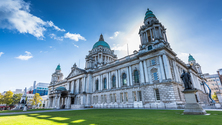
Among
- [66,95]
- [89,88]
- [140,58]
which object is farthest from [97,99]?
[140,58]

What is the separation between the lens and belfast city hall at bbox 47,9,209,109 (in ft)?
85.1

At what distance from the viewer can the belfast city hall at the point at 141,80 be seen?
25952 mm

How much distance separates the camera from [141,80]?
29.7m

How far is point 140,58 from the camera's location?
31.5 metres

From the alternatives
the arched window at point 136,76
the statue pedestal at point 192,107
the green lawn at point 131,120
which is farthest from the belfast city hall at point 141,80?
the green lawn at point 131,120

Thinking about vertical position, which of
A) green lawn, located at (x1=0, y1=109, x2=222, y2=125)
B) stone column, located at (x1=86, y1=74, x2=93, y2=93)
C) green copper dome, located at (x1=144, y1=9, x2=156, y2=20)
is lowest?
green lawn, located at (x1=0, y1=109, x2=222, y2=125)

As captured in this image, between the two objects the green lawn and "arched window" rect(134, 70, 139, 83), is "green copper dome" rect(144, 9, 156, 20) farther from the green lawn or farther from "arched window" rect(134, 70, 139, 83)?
the green lawn

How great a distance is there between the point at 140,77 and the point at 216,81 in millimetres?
86533

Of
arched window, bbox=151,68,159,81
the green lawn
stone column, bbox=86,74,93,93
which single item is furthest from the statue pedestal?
stone column, bbox=86,74,93,93

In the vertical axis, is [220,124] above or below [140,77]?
below

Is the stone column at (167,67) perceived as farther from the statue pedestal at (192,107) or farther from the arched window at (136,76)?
the statue pedestal at (192,107)

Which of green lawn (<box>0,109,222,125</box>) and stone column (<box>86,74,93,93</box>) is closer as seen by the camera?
green lawn (<box>0,109,222,125</box>)

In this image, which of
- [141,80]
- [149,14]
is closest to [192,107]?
[141,80]

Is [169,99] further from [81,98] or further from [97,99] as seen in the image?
[81,98]
